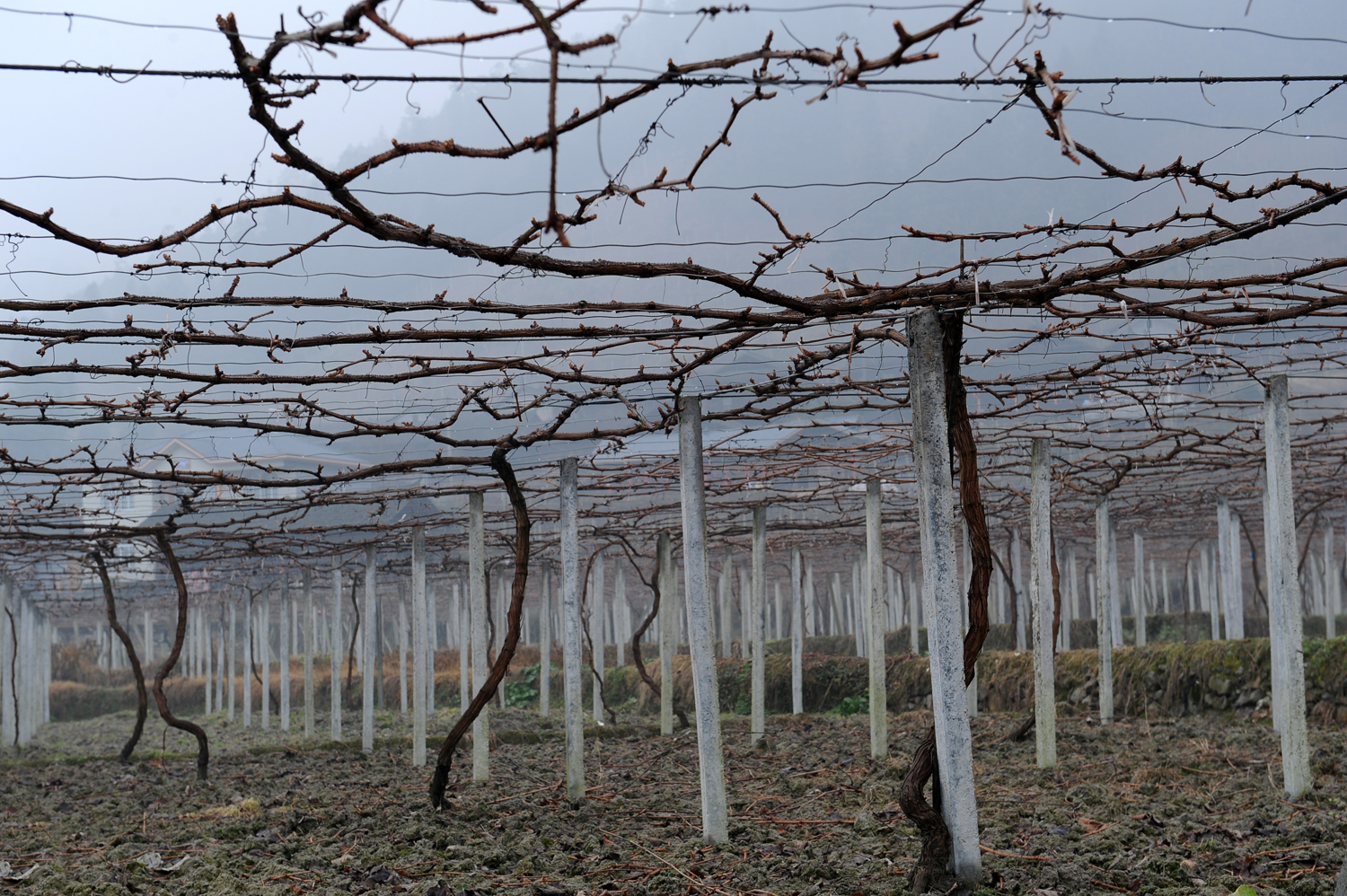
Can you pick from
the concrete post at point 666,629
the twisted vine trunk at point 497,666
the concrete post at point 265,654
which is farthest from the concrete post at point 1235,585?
the concrete post at point 265,654

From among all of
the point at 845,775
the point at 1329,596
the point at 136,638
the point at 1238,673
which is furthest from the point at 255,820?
the point at 136,638

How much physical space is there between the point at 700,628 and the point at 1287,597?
15.2 ft

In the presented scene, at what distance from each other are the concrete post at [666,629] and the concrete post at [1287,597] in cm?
805

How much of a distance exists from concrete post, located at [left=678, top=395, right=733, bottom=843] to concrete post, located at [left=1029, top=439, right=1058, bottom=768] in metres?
3.41

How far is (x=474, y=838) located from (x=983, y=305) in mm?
5323

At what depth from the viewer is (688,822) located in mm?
7719

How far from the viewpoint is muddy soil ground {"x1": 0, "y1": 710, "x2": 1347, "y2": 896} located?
576 centimetres

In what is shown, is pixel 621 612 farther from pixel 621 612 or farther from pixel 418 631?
pixel 418 631

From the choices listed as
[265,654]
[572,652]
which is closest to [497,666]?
[572,652]

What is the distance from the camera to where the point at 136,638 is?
47531 mm

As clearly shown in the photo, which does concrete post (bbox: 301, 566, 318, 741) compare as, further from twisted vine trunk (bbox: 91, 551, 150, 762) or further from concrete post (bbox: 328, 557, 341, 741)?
twisted vine trunk (bbox: 91, 551, 150, 762)

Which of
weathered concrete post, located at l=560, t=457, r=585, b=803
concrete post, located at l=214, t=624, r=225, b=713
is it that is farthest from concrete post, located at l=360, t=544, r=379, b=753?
concrete post, located at l=214, t=624, r=225, b=713

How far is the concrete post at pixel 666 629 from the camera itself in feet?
46.9

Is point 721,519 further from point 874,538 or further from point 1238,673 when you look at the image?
point 1238,673
